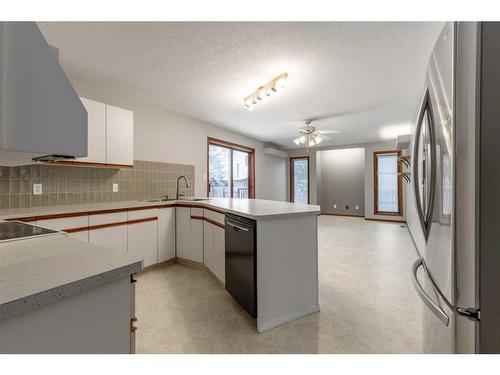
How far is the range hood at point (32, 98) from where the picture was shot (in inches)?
24.7

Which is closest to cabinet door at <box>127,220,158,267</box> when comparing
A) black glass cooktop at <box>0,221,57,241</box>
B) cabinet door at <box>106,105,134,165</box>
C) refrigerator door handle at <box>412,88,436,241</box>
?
cabinet door at <box>106,105,134,165</box>

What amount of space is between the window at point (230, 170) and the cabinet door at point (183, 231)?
1.72m

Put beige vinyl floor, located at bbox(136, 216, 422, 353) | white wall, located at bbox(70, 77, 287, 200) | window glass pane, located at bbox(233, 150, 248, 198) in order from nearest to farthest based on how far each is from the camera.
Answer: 1. beige vinyl floor, located at bbox(136, 216, 422, 353)
2. white wall, located at bbox(70, 77, 287, 200)
3. window glass pane, located at bbox(233, 150, 248, 198)

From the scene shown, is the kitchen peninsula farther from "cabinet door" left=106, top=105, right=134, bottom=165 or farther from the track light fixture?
the track light fixture

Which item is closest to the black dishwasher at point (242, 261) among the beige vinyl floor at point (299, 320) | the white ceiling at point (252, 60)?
the beige vinyl floor at point (299, 320)

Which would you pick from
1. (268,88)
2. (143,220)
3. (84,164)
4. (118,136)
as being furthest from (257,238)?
(118,136)

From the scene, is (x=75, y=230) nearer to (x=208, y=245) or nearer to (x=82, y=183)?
(x=82, y=183)

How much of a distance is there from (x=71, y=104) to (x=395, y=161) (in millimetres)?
7601

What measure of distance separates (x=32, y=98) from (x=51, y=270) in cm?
50

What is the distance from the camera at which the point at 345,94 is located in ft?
11.1

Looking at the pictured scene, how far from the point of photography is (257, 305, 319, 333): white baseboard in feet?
5.66

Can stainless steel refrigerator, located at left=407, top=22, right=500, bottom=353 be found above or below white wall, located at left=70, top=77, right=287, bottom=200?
below

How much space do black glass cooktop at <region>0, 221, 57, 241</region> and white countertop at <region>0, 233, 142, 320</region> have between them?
126 millimetres

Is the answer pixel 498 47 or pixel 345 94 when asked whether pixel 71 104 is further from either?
pixel 345 94
